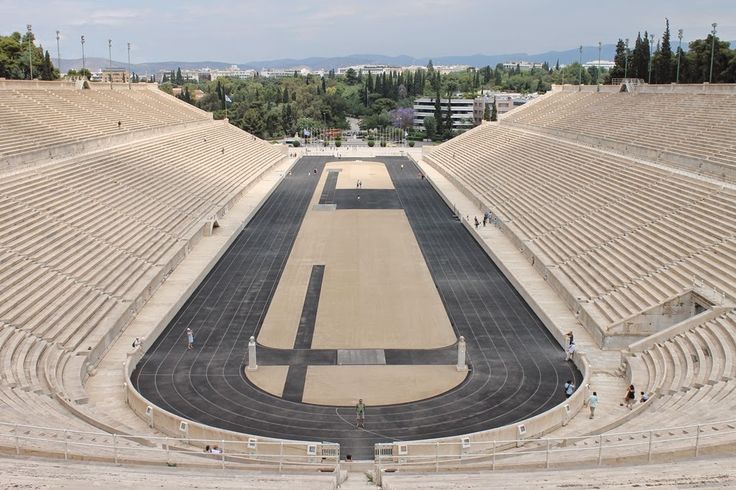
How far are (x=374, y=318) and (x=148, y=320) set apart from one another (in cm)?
700

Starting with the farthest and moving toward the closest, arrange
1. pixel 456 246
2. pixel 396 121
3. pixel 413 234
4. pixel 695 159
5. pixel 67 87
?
pixel 396 121 < pixel 67 87 < pixel 413 234 < pixel 456 246 < pixel 695 159

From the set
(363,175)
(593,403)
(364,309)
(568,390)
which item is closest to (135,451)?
(593,403)

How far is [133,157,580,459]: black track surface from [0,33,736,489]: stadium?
81 millimetres

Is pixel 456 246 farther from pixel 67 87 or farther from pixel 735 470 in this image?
pixel 67 87

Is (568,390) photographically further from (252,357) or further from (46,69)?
(46,69)

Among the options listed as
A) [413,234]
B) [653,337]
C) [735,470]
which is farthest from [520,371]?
[413,234]

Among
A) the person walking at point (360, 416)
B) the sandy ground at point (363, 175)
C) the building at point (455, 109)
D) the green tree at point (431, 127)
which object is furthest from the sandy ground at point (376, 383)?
the building at point (455, 109)

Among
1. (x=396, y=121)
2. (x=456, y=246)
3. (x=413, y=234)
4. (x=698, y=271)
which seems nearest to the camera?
(x=698, y=271)

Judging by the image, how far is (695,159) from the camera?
3225cm

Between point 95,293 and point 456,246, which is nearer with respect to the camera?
point 95,293

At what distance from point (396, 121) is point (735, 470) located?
112m

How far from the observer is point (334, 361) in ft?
70.0

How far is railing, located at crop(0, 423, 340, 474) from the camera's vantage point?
40.3 feet

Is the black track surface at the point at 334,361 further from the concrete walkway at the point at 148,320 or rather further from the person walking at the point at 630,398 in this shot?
the person walking at the point at 630,398
